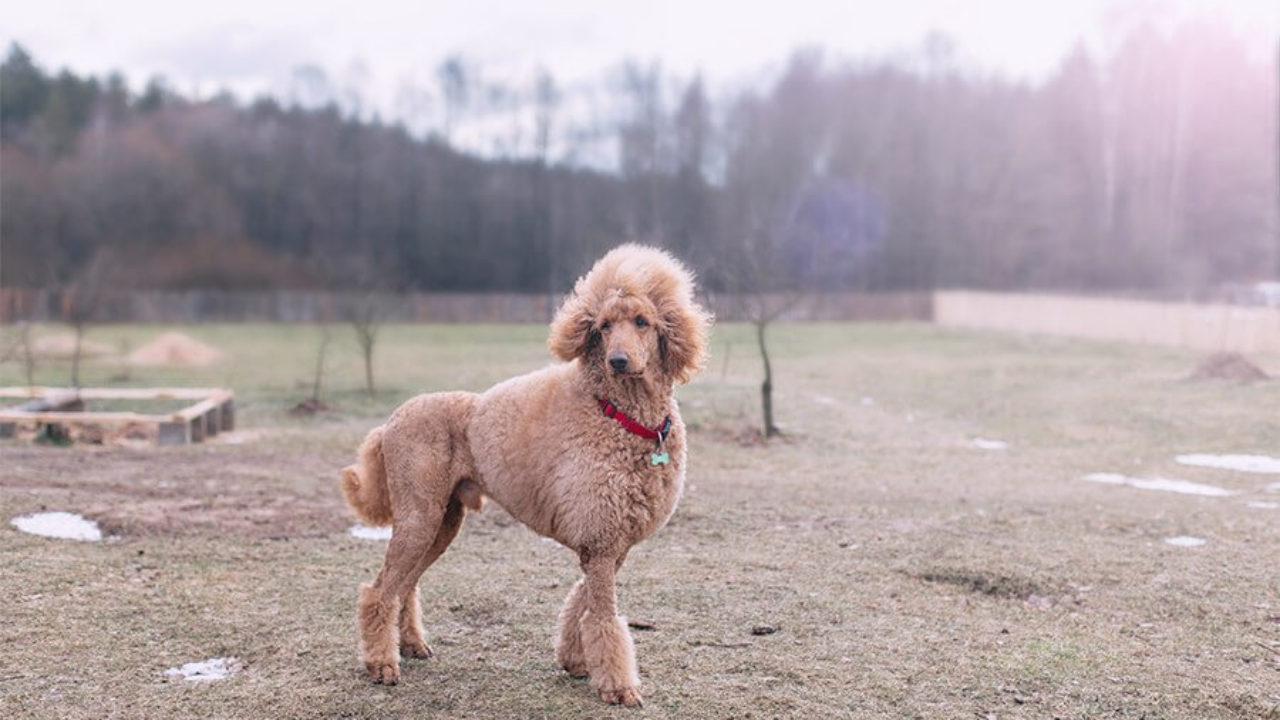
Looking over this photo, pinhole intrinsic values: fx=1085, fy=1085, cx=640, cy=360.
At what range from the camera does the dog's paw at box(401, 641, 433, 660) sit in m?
5.19

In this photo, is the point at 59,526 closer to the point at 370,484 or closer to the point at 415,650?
the point at 370,484

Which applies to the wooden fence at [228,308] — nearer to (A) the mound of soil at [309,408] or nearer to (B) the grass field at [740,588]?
(A) the mound of soil at [309,408]

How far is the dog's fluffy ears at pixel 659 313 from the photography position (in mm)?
4754

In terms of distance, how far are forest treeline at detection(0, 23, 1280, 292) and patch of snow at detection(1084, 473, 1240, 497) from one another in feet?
69.0

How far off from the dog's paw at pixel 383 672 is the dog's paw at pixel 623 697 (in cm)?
98

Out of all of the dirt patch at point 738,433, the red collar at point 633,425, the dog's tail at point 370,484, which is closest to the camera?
the red collar at point 633,425

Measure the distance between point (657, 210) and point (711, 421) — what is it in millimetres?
29670

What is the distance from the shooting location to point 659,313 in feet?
15.6

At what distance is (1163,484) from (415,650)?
8.27m

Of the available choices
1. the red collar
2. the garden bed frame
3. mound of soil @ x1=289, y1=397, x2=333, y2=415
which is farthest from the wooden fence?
the red collar

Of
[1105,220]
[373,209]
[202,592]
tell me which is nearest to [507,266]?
[373,209]

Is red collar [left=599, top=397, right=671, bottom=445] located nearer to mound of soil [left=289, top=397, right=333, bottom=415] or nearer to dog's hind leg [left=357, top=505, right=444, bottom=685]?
dog's hind leg [left=357, top=505, right=444, bottom=685]

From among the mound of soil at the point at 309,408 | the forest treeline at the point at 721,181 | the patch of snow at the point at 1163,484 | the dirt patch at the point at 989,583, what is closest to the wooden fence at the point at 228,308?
the forest treeline at the point at 721,181

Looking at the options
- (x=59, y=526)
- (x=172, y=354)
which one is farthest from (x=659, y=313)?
(x=172, y=354)
